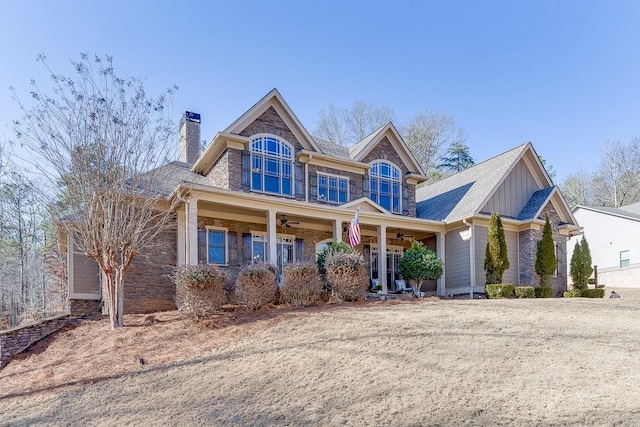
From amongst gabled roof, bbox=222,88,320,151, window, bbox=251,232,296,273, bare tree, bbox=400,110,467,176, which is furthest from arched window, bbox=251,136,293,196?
bare tree, bbox=400,110,467,176

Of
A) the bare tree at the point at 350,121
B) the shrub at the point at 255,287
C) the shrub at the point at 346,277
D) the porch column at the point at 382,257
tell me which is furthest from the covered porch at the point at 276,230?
the bare tree at the point at 350,121

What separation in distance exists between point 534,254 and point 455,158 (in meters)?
21.0

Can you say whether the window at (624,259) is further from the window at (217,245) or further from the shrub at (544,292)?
the window at (217,245)

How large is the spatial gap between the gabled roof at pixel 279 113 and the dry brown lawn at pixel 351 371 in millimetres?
7333

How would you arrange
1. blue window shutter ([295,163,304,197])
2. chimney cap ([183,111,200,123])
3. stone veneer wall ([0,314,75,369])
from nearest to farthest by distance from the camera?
stone veneer wall ([0,314,75,369]) → blue window shutter ([295,163,304,197]) → chimney cap ([183,111,200,123])

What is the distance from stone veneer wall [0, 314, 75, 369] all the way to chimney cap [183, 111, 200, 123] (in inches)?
364

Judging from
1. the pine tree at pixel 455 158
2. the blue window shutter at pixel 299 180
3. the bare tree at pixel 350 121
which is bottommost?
the blue window shutter at pixel 299 180

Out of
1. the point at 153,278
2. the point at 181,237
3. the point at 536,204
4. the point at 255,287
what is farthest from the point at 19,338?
the point at 536,204

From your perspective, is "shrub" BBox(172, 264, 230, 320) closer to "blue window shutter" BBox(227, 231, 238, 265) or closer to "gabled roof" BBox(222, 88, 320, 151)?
"blue window shutter" BBox(227, 231, 238, 265)

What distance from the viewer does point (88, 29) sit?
12.4 meters

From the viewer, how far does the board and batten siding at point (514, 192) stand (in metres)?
18.5

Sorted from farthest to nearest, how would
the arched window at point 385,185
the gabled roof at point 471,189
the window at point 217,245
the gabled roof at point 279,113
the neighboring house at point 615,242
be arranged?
the neighboring house at point 615,242, the arched window at point 385,185, the gabled roof at point 471,189, the gabled roof at point 279,113, the window at point 217,245

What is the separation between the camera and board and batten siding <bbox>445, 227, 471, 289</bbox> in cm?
1758

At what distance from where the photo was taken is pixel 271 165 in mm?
16625
